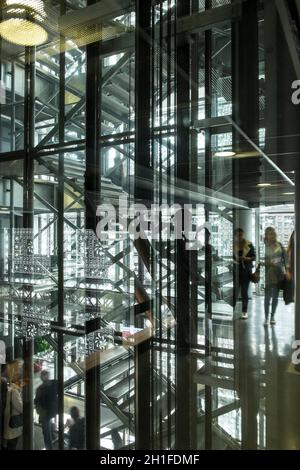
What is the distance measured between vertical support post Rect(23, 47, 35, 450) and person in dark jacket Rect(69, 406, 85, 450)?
0.45ft

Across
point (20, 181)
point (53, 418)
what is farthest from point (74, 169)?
point (53, 418)

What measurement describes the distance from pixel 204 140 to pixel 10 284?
0.96 metres

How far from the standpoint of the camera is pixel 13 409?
3.59ft

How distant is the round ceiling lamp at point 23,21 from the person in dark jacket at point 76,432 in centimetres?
151

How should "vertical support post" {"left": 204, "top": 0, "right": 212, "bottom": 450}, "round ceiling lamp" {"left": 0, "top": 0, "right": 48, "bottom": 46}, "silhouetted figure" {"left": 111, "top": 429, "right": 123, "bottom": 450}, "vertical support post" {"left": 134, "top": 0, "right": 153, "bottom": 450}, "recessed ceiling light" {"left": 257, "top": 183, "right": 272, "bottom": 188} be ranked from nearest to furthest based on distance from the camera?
"silhouetted figure" {"left": 111, "top": 429, "right": 123, "bottom": 450} → "vertical support post" {"left": 134, "top": 0, "right": 153, "bottom": 450} → "vertical support post" {"left": 204, "top": 0, "right": 212, "bottom": 450} → "recessed ceiling light" {"left": 257, "top": 183, "right": 272, "bottom": 188} → "round ceiling lamp" {"left": 0, "top": 0, "right": 48, "bottom": 46}

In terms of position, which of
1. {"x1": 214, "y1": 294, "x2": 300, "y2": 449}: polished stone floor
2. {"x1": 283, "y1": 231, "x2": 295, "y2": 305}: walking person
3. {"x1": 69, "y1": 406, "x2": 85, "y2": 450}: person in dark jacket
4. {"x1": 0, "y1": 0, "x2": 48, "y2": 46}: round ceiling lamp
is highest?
{"x1": 0, "y1": 0, "x2": 48, "y2": 46}: round ceiling lamp

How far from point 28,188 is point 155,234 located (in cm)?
79

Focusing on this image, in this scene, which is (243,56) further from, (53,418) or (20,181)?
(53,418)

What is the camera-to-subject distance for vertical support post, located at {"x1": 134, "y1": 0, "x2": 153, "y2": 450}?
927mm

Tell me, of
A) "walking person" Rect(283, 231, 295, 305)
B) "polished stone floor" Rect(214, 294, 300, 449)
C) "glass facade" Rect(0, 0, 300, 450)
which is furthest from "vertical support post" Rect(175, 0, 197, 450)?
"walking person" Rect(283, 231, 295, 305)

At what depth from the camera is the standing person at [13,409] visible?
3.28ft

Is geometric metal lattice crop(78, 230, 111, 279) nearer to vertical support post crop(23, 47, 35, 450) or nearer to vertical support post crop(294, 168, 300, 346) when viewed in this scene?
vertical support post crop(23, 47, 35, 450)

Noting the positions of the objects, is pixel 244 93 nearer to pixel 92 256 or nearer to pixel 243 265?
pixel 243 265

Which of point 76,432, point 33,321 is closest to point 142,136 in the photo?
point 33,321
